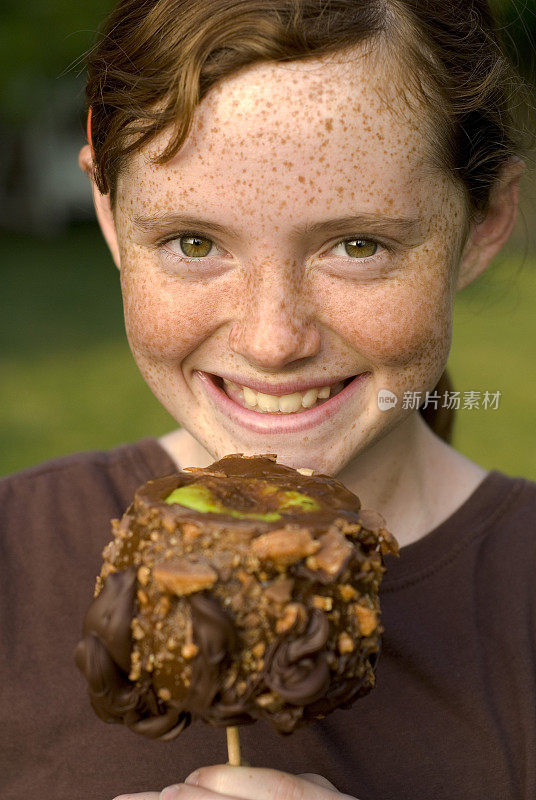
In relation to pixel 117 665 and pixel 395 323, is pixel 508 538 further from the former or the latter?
pixel 117 665

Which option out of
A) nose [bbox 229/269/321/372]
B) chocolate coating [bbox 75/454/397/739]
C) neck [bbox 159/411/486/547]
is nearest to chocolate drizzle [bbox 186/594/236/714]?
chocolate coating [bbox 75/454/397/739]

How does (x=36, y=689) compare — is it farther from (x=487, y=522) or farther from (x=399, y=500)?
(x=487, y=522)

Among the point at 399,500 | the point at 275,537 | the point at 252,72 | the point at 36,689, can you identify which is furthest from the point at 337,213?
the point at 36,689

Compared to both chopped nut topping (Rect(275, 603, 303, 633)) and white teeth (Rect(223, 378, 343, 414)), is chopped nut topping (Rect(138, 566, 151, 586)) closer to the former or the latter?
chopped nut topping (Rect(275, 603, 303, 633))

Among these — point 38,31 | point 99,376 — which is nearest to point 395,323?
point 99,376

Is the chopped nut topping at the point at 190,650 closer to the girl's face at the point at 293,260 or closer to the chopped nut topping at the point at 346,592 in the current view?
the chopped nut topping at the point at 346,592

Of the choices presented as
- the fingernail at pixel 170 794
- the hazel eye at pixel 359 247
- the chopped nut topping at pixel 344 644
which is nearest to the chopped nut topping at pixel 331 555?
the chopped nut topping at pixel 344 644
